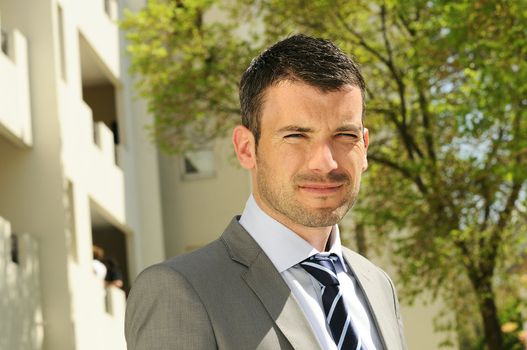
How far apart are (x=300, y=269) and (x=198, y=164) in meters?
23.9

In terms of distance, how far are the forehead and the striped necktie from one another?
1.25 ft

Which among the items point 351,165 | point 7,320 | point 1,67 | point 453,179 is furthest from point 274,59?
point 453,179

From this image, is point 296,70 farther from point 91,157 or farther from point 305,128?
point 91,157

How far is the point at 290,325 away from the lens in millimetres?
2729

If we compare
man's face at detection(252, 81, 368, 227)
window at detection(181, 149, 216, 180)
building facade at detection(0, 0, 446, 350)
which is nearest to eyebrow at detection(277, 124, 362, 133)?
man's face at detection(252, 81, 368, 227)

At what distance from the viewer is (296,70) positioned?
2822 millimetres

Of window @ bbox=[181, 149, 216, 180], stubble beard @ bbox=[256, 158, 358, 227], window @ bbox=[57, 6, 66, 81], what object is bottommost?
stubble beard @ bbox=[256, 158, 358, 227]

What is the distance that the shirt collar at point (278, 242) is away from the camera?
2914mm

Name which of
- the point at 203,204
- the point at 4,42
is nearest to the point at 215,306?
the point at 4,42

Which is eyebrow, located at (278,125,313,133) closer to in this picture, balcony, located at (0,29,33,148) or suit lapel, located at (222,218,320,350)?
suit lapel, located at (222,218,320,350)

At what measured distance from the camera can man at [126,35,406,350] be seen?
8.81 feet

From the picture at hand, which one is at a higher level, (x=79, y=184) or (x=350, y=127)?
(x=79, y=184)

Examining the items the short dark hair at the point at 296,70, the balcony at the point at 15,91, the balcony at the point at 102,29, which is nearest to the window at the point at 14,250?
the balcony at the point at 15,91

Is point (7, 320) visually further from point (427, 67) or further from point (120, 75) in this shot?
point (120, 75)
